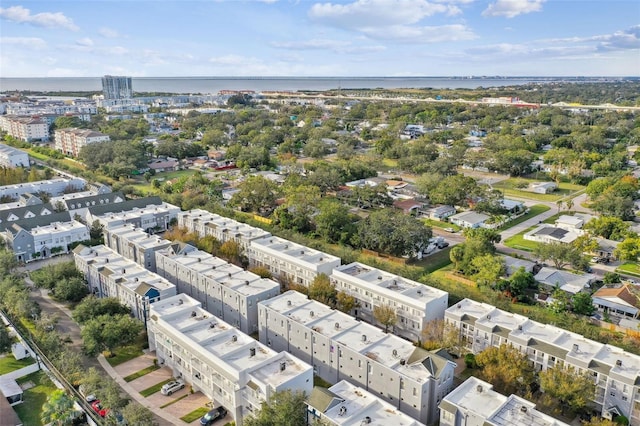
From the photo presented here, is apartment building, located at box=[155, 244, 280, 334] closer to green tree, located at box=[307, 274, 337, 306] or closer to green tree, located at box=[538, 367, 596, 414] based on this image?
green tree, located at box=[307, 274, 337, 306]

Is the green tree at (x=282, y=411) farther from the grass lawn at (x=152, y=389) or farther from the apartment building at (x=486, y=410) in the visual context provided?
the grass lawn at (x=152, y=389)

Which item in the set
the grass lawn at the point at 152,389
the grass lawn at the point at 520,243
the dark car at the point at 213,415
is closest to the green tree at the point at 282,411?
the dark car at the point at 213,415

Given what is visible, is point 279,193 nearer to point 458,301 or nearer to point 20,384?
point 458,301

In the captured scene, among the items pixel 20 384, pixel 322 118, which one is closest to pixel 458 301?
pixel 20 384

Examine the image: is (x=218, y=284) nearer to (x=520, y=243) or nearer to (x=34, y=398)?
(x=34, y=398)

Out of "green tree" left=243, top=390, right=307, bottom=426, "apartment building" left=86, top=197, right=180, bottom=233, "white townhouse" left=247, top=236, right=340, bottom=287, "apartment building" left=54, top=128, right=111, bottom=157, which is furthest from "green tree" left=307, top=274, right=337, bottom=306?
"apartment building" left=54, top=128, right=111, bottom=157

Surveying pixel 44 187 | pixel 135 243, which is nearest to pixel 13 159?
pixel 44 187
